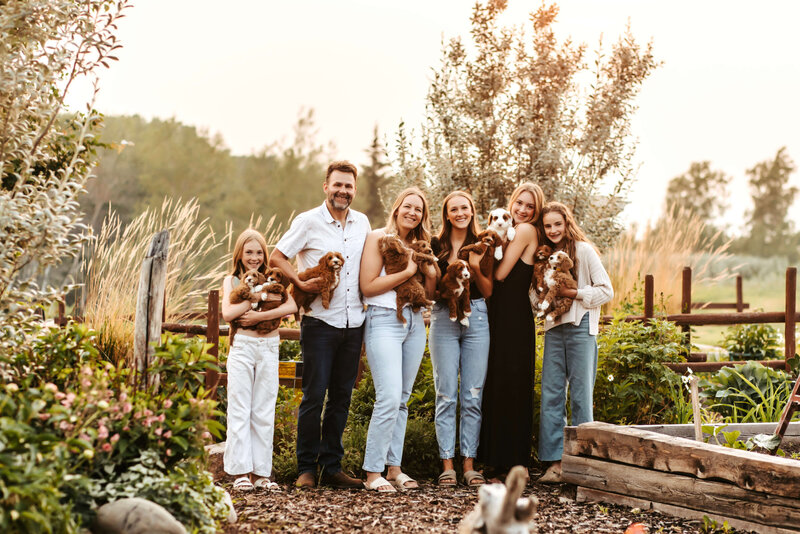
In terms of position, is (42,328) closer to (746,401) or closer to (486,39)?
(746,401)

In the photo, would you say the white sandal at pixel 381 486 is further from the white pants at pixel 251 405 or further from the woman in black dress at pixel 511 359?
the woman in black dress at pixel 511 359

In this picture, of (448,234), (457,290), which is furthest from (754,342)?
(457,290)

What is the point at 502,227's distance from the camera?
518cm

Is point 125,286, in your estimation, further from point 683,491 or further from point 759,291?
point 759,291

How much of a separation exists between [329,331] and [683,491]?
94.2 inches

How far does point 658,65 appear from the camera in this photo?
9.98m

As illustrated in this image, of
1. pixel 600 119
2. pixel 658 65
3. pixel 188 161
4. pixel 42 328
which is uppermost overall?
pixel 188 161

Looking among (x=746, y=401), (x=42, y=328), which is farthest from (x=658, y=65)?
(x=42, y=328)

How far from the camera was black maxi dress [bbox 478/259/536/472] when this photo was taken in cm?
518

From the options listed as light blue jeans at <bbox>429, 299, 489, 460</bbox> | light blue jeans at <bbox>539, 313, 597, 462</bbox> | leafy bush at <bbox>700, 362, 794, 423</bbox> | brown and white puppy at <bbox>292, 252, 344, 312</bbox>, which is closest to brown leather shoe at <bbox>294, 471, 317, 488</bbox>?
light blue jeans at <bbox>429, 299, 489, 460</bbox>

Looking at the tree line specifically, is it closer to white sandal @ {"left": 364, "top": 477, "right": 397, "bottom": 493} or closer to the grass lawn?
the grass lawn

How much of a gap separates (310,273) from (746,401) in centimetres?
449

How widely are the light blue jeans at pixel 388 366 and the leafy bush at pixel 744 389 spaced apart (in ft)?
10.8

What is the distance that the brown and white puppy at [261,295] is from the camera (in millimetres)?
4879
